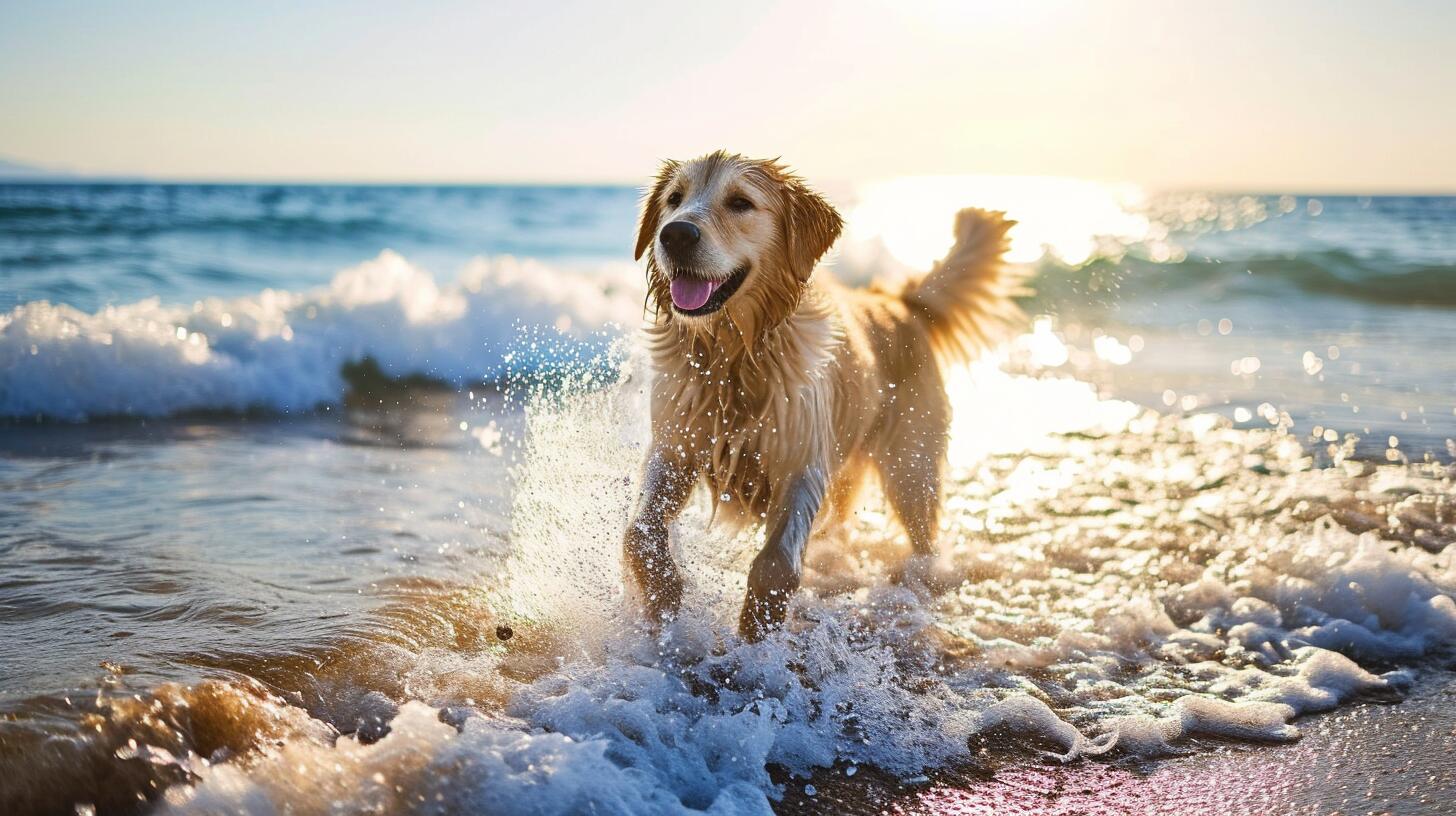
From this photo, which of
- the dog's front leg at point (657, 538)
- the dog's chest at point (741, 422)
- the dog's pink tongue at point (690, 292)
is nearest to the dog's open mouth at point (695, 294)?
the dog's pink tongue at point (690, 292)

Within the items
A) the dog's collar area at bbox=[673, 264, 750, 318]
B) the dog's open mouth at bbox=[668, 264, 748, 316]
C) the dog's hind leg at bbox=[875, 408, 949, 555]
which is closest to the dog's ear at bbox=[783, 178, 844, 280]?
the dog's collar area at bbox=[673, 264, 750, 318]

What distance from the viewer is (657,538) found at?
3.50m

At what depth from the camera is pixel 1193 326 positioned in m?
13.4

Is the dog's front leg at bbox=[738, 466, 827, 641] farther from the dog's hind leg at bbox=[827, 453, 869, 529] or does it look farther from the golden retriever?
the dog's hind leg at bbox=[827, 453, 869, 529]

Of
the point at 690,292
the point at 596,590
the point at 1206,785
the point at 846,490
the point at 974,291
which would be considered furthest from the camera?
the point at 974,291

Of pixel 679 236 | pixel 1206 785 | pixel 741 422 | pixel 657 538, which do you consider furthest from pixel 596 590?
pixel 1206 785

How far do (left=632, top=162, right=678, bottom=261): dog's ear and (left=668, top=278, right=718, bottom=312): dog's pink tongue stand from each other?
1.65ft

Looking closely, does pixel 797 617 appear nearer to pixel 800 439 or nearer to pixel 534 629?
pixel 800 439

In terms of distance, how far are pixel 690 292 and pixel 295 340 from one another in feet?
19.6

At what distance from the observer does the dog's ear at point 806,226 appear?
363 cm

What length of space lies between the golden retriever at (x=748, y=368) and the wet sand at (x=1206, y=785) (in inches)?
30.7

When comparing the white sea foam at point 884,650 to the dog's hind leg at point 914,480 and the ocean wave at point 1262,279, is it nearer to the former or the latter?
the dog's hind leg at point 914,480

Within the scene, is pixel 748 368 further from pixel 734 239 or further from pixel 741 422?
pixel 734 239

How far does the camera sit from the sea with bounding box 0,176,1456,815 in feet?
8.27
